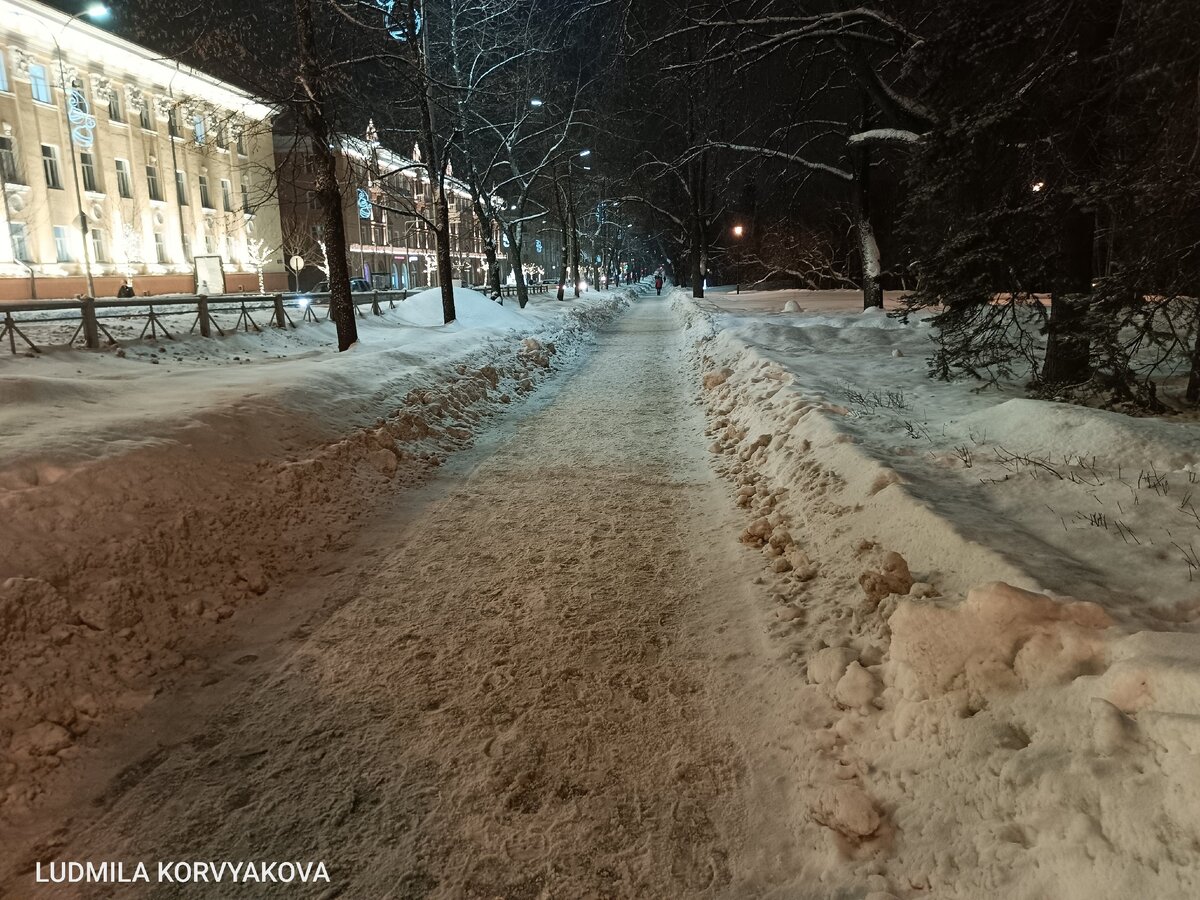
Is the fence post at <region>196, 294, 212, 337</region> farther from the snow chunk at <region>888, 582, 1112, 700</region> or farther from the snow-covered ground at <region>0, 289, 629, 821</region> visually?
the snow chunk at <region>888, 582, 1112, 700</region>

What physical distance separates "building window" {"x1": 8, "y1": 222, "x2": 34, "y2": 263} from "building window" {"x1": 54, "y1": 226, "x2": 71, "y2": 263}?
1.72 m

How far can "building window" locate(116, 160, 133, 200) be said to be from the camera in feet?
140

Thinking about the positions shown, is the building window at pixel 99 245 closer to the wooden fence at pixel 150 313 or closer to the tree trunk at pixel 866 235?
the wooden fence at pixel 150 313

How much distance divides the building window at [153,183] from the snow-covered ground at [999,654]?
168 ft

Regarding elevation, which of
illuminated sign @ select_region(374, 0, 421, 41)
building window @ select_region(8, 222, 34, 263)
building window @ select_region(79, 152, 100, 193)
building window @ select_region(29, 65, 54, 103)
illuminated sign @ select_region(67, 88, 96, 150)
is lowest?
building window @ select_region(8, 222, 34, 263)

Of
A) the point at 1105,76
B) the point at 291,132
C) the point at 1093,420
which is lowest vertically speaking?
the point at 1093,420

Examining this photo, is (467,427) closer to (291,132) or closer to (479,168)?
Result: (291,132)

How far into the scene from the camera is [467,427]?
10.2m

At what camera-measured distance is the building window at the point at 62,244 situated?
36.5 metres

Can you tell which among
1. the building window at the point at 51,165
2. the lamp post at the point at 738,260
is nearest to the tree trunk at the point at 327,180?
the lamp post at the point at 738,260

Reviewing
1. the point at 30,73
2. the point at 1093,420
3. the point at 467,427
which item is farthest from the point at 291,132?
the point at 30,73

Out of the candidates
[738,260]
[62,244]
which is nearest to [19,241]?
[62,244]

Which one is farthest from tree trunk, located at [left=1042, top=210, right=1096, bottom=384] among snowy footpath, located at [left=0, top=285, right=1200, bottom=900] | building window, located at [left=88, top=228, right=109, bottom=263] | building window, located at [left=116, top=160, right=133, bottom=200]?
building window, located at [left=116, top=160, right=133, bottom=200]

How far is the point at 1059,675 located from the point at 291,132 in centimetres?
1595
